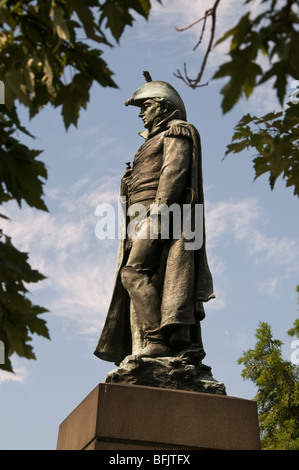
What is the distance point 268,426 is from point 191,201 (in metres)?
12.9

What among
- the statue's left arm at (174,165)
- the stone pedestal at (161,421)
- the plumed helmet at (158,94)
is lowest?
the stone pedestal at (161,421)

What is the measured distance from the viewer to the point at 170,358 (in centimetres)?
511

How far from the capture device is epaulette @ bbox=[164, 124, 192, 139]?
20.1 feet

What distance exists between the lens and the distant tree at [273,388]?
16455 millimetres

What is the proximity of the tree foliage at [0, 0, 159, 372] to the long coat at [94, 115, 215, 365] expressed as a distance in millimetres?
2504

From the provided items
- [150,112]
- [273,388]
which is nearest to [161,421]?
[150,112]

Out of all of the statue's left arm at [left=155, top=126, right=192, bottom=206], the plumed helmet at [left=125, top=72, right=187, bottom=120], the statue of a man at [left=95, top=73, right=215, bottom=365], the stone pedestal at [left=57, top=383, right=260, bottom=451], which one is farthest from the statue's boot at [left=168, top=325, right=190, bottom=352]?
the plumed helmet at [left=125, top=72, right=187, bottom=120]

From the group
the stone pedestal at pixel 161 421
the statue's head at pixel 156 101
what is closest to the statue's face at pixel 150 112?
the statue's head at pixel 156 101

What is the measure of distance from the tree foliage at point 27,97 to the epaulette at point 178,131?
314 centimetres

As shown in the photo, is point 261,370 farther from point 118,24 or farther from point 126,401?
point 118,24

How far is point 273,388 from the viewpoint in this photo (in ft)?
59.7

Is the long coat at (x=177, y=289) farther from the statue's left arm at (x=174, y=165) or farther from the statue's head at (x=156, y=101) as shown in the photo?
the statue's head at (x=156, y=101)

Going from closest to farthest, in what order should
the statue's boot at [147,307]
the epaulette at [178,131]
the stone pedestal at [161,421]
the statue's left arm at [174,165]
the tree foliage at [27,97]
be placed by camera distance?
the tree foliage at [27,97] < the stone pedestal at [161,421] < the statue's boot at [147,307] < the statue's left arm at [174,165] < the epaulette at [178,131]
